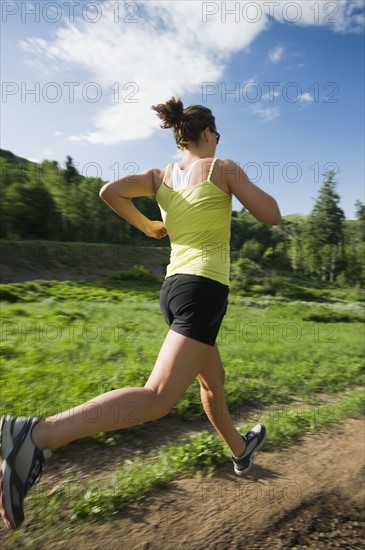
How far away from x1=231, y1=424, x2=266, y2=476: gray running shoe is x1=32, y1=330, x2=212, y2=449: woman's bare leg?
1.07m

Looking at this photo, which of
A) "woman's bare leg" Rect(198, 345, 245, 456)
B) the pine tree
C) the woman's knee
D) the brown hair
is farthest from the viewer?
the pine tree

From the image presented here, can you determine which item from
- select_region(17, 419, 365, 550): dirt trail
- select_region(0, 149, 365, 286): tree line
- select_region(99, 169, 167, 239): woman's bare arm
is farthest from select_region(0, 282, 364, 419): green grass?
select_region(0, 149, 365, 286): tree line

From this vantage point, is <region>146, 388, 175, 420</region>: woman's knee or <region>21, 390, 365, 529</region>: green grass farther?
<region>21, 390, 365, 529</region>: green grass

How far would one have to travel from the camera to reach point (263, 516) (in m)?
2.24

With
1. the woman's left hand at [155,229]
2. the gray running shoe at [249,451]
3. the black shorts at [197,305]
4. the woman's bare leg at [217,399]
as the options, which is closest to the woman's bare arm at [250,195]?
the black shorts at [197,305]

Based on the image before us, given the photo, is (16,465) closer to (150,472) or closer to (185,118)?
(150,472)

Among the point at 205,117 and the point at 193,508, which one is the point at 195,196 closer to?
the point at 205,117

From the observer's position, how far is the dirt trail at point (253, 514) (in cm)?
199

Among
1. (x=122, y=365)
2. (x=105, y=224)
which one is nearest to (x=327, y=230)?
(x=105, y=224)

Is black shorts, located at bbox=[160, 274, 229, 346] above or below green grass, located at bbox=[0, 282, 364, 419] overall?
above

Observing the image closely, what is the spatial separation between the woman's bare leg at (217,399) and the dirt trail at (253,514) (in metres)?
0.24

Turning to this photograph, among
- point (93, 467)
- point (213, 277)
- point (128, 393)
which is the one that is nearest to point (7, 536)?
point (93, 467)

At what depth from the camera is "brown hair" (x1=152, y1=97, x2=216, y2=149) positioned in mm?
2314

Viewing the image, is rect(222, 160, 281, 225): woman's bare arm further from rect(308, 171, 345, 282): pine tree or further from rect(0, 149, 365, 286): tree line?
rect(308, 171, 345, 282): pine tree
